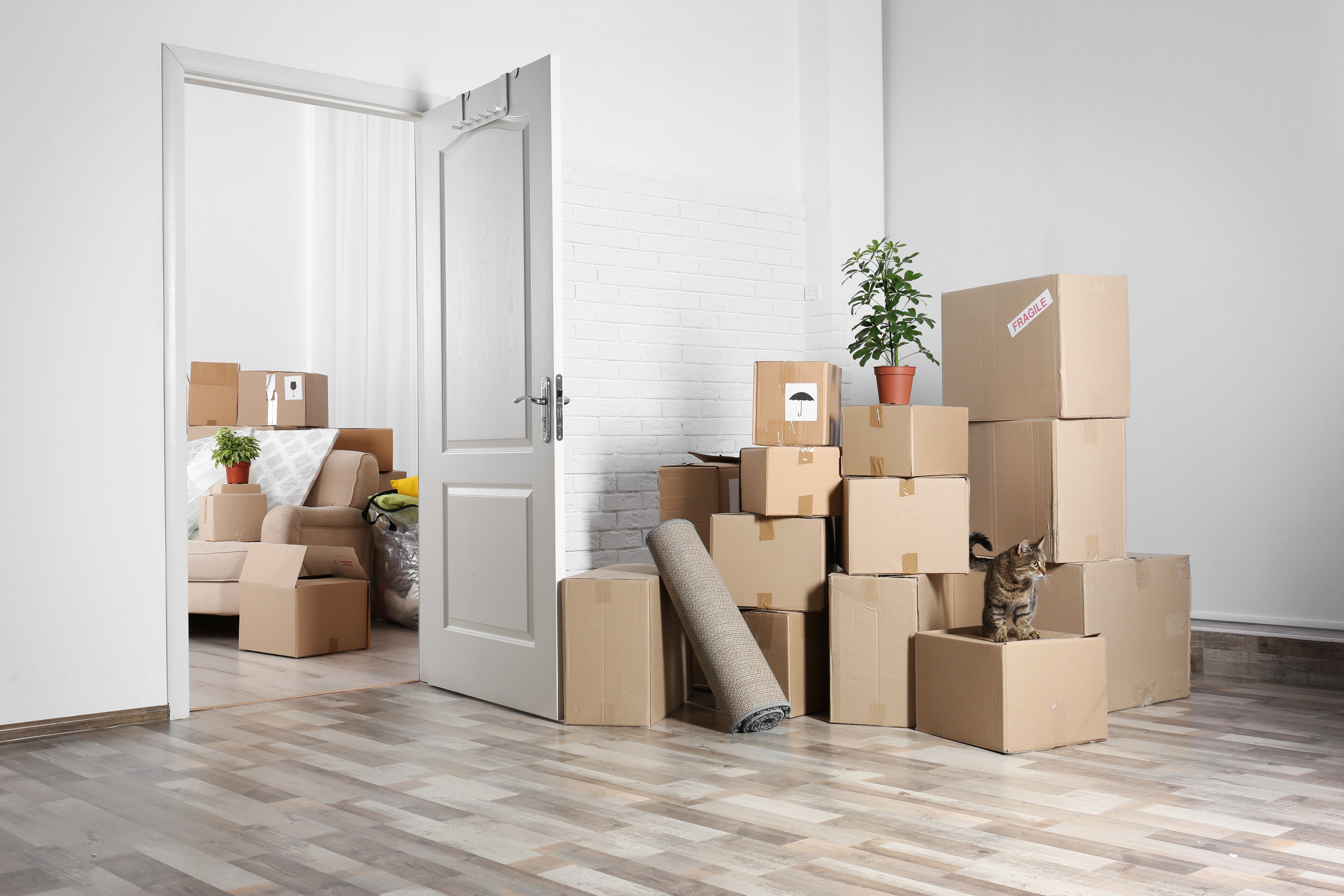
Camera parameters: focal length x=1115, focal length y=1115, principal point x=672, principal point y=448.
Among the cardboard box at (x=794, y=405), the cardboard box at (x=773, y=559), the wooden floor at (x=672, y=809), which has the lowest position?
the wooden floor at (x=672, y=809)

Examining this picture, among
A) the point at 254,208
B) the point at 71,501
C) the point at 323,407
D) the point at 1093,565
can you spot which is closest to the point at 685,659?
the point at 1093,565

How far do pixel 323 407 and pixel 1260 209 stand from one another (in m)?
4.55

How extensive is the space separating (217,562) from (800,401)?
9.80 ft

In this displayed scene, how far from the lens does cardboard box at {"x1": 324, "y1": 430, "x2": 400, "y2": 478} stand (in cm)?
587

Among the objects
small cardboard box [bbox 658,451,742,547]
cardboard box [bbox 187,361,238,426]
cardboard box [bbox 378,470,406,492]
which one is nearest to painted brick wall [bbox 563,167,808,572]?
small cardboard box [bbox 658,451,742,547]

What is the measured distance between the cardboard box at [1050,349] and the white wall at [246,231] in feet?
16.4

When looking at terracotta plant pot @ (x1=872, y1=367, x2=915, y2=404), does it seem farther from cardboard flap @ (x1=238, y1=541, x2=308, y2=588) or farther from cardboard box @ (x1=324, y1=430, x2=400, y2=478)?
cardboard box @ (x1=324, y1=430, x2=400, y2=478)

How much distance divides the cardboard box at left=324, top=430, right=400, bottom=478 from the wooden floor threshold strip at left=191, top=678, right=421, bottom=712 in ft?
6.66

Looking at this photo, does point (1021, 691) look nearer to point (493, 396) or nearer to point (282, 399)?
point (493, 396)

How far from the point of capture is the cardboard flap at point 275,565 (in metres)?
4.56

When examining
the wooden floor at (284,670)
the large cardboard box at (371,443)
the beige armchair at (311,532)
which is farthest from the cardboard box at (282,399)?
the wooden floor at (284,670)

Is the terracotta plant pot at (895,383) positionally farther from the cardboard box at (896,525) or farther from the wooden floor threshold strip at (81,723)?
the wooden floor threshold strip at (81,723)

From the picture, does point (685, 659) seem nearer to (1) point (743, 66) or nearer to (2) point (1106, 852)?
(2) point (1106, 852)

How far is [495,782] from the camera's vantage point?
2.63m
